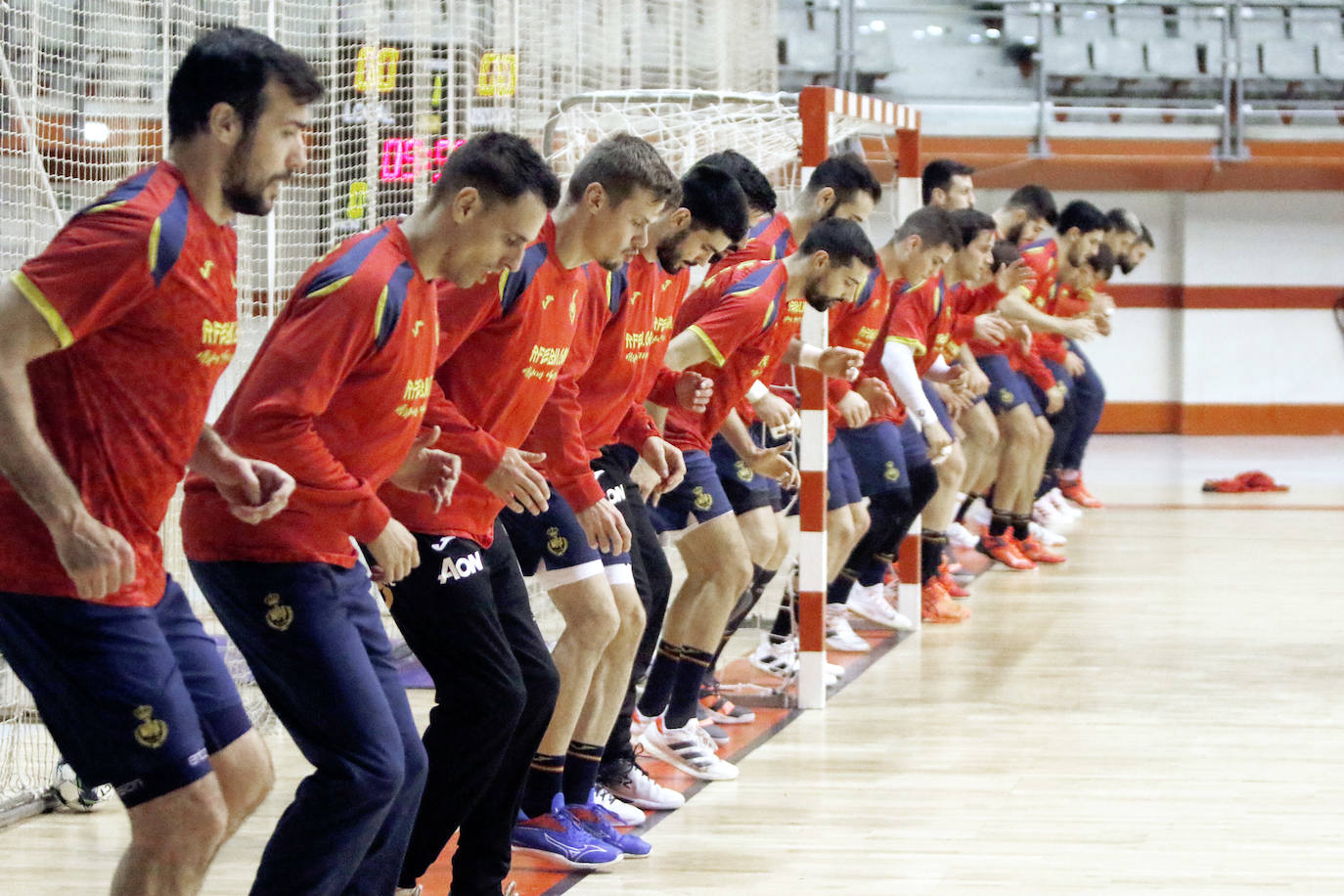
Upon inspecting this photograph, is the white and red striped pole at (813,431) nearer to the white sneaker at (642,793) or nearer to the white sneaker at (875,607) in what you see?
the white sneaker at (642,793)

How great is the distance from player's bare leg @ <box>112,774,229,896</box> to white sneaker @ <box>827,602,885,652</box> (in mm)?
4891

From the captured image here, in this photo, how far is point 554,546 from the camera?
4.03m

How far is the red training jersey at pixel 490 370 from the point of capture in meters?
3.43

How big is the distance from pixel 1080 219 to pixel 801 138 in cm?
458

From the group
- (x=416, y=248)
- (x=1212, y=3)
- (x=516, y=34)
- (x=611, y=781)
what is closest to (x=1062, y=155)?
(x=1212, y=3)

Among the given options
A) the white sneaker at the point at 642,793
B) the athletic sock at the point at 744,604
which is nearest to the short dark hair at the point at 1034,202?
the athletic sock at the point at 744,604

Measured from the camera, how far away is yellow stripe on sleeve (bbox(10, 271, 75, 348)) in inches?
93.2

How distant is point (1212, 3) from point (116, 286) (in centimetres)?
1751

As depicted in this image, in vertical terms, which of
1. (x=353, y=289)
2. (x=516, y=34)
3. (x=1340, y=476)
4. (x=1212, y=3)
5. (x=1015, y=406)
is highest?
(x=1212, y=3)

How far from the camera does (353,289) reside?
2883mm

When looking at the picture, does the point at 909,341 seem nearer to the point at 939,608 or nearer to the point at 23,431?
the point at 939,608

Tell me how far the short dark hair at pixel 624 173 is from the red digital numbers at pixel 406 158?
300cm

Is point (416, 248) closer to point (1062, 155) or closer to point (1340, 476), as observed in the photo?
point (1340, 476)

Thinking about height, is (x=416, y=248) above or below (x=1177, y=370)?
above
